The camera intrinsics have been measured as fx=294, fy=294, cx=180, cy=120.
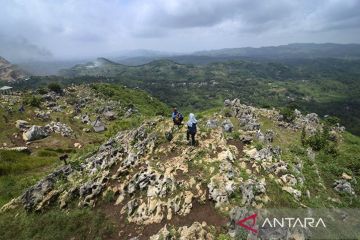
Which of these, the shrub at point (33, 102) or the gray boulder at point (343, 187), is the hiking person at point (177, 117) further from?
the shrub at point (33, 102)

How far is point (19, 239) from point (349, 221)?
27.6 m

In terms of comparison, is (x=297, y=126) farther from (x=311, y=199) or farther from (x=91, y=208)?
(x=91, y=208)

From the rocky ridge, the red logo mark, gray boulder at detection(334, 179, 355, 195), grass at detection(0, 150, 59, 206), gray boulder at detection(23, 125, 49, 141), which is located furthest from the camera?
gray boulder at detection(23, 125, 49, 141)

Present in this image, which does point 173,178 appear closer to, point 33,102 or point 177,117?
point 177,117

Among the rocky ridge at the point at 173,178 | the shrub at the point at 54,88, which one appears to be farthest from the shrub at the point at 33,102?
the rocky ridge at the point at 173,178

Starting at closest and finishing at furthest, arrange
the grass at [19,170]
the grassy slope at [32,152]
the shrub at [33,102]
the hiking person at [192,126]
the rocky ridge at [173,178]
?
the rocky ridge at [173,178]
the hiking person at [192,126]
the grass at [19,170]
the grassy slope at [32,152]
the shrub at [33,102]

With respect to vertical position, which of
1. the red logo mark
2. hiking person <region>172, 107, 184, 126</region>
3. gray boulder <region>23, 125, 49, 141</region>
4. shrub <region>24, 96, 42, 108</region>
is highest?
hiking person <region>172, 107, 184, 126</region>

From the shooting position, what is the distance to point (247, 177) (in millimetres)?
26594

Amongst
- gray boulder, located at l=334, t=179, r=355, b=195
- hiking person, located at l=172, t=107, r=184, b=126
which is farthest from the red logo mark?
hiking person, located at l=172, t=107, r=184, b=126

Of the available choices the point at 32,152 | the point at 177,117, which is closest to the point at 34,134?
the point at 32,152

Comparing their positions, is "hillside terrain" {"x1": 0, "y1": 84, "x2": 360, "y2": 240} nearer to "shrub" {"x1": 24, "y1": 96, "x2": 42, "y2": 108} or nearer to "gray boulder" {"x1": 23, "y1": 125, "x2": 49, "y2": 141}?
"gray boulder" {"x1": 23, "y1": 125, "x2": 49, "y2": 141}

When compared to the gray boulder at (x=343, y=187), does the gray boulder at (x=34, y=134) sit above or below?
below

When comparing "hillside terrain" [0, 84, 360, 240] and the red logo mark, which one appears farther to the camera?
"hillside terrain" [0, 84, 360, 240]

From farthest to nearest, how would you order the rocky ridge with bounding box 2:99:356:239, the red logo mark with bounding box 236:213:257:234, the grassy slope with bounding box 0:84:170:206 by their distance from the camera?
1. the grassy slope with bounding box 0:84:170:206
2. the rocky ridge with bounding box 2:99:356:239
3. the red logo mark with bounding box 236:213:257:234
